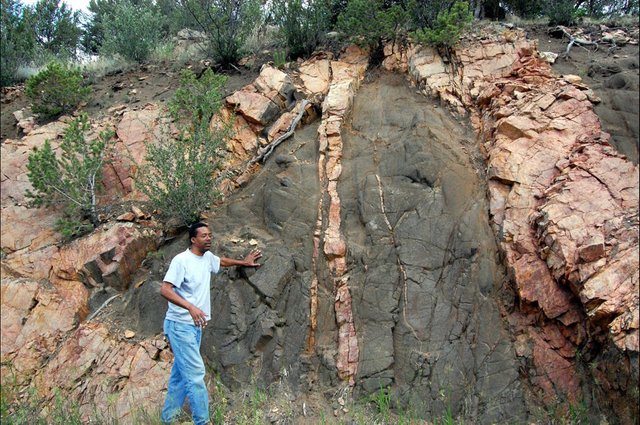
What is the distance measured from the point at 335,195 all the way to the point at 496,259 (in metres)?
1.97

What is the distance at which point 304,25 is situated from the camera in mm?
8969

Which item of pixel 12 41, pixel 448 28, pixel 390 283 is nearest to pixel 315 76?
pixel 448 28

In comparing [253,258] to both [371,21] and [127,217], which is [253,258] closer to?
[127,217]

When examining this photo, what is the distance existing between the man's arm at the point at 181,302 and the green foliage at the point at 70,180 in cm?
261

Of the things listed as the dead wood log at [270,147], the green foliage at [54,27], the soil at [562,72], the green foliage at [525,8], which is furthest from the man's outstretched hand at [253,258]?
the green foliage at [54,27]

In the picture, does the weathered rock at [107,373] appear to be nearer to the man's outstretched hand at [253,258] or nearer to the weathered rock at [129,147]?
the man's outstretched hand at [253,258]

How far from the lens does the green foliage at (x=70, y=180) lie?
6.71m

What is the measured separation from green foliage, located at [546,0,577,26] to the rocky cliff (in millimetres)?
1484

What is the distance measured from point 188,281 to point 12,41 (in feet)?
25.9

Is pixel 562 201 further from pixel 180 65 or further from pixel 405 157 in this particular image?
pixel 180 65

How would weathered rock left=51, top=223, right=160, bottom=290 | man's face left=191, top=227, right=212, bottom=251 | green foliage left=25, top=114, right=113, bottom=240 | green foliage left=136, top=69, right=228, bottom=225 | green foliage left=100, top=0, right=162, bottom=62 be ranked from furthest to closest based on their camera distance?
green foliage left=100, top=0, right=162, bottom=62 → green foliage left=25, top=114, right=113, bottom=240 → green foliage left=136, top=69, right=228, bottom=225 → weathered rock left=51, top=223, right=160, bottom=290 → man's face left=191, top=227, right=212, bottom=251

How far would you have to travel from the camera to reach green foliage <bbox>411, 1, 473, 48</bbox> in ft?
24.7

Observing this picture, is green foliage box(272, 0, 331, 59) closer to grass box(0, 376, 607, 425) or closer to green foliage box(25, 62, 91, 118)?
green foliage box(25, 62, 91, 118)

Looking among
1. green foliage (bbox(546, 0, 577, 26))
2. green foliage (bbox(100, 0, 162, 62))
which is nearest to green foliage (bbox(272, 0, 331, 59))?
green foliage (bbox(100, 0, 162, 62))
